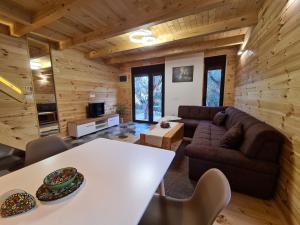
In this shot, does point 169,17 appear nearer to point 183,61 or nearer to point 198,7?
point 198,7

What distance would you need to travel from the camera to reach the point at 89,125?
4.19m

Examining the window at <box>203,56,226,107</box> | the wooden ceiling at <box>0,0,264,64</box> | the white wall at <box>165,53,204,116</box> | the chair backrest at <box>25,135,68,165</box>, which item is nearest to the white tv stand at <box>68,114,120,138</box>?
the wooden ceiling at <box>0,0,264,64</box>

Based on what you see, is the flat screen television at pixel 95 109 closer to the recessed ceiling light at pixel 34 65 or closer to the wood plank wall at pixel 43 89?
the wood plank wall at pixel 43 89

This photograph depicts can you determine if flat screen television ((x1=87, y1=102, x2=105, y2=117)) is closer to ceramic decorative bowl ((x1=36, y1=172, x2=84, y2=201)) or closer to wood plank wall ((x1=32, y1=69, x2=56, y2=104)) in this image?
wood plank wall ((x1=32, y1=69, x2=56, y2=104))

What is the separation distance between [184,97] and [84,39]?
3.43 metres

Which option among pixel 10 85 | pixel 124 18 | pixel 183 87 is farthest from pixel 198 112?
pixel 10 85

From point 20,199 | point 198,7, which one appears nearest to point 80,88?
point 198,7

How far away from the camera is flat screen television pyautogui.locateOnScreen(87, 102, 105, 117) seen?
4613 millimetres

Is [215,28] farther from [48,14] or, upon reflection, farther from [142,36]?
[48,14]

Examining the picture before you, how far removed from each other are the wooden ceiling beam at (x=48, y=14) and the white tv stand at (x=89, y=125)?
2.32m

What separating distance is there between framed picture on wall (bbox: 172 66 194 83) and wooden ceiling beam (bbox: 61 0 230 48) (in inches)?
104

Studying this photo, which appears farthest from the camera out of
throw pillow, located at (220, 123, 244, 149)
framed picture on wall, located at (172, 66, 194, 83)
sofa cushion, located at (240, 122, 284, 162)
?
framed picture on wall, located at (172, 66, 194, 83)

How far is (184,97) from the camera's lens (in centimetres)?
484

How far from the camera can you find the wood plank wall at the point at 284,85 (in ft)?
4.33
